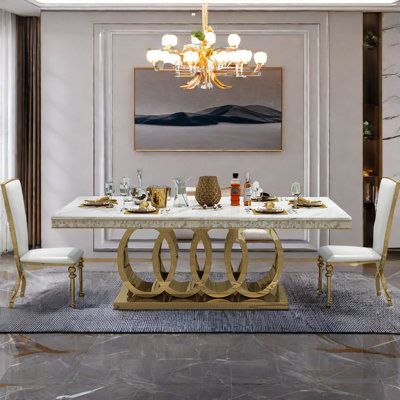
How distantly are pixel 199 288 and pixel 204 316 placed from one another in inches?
10.0

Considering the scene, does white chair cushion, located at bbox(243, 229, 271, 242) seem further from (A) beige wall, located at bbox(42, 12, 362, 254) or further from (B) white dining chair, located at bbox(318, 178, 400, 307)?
(B) white dining chair, located at bbox(318, 178, 400, 307)

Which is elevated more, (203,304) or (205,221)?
(205,221)

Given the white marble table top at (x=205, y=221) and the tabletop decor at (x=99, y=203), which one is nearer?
the white marble table top at (x=205, y=221)

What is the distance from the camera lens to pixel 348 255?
176 inches

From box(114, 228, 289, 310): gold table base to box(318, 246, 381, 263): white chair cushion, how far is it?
0.36m

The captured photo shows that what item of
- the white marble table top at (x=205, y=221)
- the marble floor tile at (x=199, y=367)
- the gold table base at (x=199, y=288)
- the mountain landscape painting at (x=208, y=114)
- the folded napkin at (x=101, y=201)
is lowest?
the marble floor tile at (x=199, y=367)

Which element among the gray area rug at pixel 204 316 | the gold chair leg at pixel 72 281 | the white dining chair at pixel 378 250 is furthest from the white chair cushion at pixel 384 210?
the gold chair leg at pixel 72 281

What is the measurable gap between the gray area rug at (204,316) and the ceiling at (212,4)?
280cm

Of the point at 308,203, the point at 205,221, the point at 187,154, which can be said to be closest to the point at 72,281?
the point at 205,221

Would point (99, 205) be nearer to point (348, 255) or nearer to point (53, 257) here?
point (53, 257)

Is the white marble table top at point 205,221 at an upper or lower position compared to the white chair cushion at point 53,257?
upper

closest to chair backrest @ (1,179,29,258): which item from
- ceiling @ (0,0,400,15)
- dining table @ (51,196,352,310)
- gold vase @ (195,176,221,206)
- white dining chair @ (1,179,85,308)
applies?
white dining chair @ (1,179,85,308)

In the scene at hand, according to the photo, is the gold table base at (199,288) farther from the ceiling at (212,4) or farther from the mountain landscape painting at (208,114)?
the ceiling at (212,4)

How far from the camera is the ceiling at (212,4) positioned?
20.1ft
